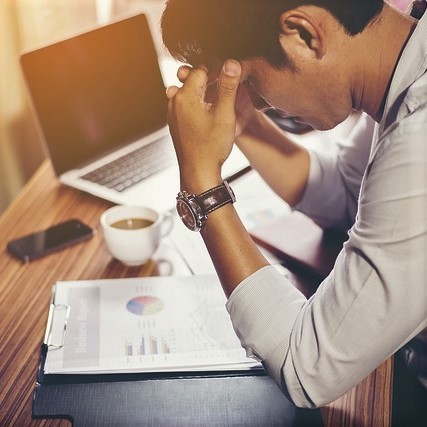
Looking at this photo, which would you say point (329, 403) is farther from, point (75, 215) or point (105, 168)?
point (105, 168)

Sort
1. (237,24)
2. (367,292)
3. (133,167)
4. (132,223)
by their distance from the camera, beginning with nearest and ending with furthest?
(367,292)
(237,24)
(132,223)
(133,167)

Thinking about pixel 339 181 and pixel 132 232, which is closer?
pixel 132 232

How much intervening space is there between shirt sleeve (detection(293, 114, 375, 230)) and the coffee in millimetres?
278

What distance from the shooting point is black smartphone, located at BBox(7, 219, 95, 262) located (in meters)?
1.08

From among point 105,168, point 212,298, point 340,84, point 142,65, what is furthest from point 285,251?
point 142,65

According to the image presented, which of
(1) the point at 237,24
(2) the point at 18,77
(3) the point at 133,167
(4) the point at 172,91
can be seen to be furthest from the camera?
(2) the point at 18,77

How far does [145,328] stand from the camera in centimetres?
90

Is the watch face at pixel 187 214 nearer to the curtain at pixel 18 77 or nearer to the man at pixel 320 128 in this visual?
the man at pixel 320 128

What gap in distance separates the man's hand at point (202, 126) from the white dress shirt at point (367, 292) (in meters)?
0.16

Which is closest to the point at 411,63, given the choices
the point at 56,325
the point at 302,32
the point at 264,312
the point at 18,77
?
the point at 302,32

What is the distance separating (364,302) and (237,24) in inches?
14.6

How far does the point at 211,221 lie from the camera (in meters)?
0.85

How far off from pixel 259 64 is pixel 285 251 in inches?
13.4

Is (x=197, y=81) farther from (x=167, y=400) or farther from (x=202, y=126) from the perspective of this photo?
(x=167, y=400)
